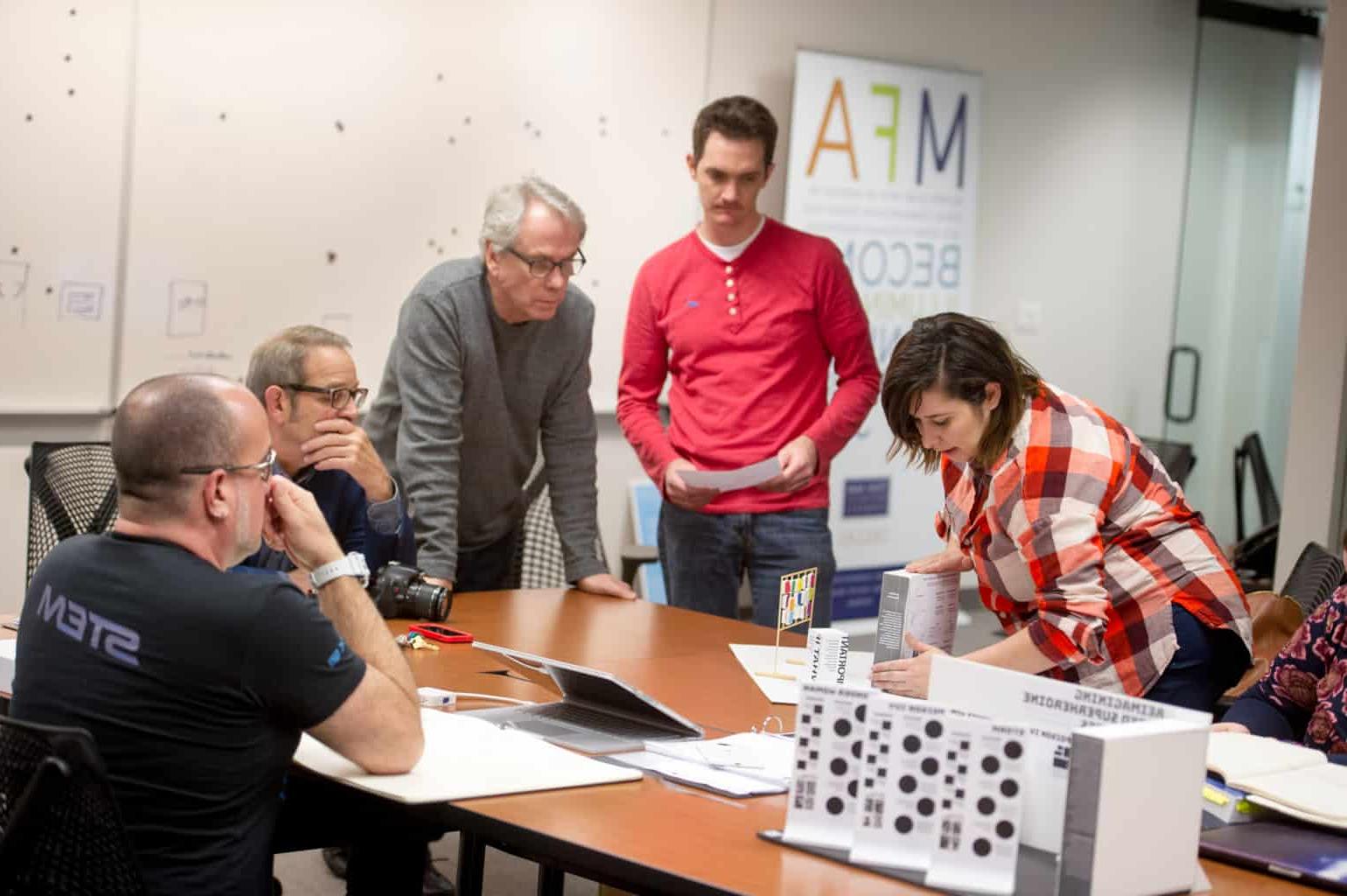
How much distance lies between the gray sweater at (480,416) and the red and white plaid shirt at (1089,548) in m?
1.15

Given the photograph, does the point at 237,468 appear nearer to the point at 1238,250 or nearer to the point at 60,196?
the point at 60,196

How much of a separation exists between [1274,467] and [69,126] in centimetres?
604

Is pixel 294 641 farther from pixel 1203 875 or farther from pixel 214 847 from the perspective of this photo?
pixel 1203 875

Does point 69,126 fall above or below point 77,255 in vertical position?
above

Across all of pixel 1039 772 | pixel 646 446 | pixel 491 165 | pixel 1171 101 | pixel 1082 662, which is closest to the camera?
pixel 1039 772

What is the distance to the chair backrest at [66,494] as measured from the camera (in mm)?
3488

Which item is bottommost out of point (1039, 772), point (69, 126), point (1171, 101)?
point (1039, 772)

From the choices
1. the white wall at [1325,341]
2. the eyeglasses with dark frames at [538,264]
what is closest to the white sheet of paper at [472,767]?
the eyeglasses with dark frames at [538,264]

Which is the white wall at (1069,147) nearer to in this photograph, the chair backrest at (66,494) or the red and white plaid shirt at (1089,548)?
the chair backrest at (66,494)

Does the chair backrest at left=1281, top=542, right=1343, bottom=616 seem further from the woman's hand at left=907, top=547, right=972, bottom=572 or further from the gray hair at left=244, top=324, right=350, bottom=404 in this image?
the gray hair at left=244, top=324, right=350, bottom=404

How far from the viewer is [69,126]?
443 cm

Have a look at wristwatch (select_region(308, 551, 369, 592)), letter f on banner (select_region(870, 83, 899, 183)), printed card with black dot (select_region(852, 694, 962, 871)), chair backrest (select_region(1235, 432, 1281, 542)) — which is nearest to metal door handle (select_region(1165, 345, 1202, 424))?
chair backrest (select_region(1235, 432, 1281, 542))

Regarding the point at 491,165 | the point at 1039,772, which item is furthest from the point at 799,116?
the point at 1039,772

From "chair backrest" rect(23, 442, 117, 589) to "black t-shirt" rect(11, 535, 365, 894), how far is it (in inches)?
63.6
